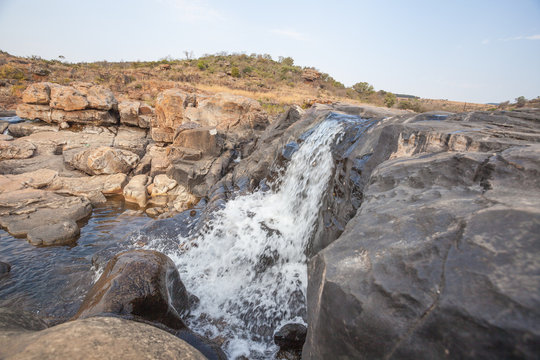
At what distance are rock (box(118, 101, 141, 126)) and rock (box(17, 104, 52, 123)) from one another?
3664 mm

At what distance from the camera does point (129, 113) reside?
15117 millimetres

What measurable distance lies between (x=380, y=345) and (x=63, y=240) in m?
7.93

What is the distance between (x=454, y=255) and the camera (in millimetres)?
1377

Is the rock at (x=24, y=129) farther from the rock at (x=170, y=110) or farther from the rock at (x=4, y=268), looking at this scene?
the rock at (x=4, y=268)

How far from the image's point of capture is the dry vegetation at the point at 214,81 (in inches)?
845

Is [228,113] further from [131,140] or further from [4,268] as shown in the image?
[4,268]

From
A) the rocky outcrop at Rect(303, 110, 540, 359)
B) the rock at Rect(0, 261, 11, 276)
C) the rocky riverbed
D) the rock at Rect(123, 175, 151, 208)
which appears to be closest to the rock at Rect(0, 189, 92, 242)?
the rocky riverbed

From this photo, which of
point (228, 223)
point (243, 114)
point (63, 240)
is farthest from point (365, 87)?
point (63, 240)

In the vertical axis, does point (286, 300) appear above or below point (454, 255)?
below

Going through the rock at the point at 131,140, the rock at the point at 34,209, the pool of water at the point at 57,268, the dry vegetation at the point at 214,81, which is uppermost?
the dry vegetation at the point at 214,81

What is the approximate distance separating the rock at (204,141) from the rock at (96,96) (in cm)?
684

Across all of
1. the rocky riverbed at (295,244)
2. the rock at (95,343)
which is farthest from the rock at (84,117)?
the rock at (95,343)

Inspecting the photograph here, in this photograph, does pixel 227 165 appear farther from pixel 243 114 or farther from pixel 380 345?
pixel 380 345

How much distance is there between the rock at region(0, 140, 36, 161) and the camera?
11.2 m
